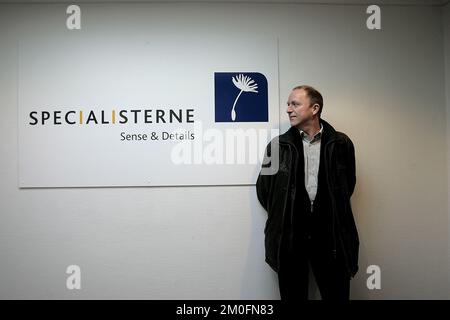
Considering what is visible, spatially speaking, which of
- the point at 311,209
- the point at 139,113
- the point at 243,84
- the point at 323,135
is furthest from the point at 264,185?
the point at 139,113

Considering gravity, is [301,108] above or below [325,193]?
above

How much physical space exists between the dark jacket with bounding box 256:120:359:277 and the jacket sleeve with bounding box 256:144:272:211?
8 centimetres

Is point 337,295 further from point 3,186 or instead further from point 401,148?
point 3,186

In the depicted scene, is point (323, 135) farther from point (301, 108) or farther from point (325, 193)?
point (325, 193)

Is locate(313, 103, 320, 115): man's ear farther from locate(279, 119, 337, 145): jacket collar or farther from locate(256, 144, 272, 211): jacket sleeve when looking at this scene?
locate(256, 144, 272, 211): jacket sleeve

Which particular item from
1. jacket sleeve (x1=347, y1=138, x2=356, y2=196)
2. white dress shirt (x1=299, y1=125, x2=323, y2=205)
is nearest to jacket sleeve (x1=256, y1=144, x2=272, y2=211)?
white dress shirt (x1=299, y1=125, x2=323, y2=205)

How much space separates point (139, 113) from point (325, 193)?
4.62 ft

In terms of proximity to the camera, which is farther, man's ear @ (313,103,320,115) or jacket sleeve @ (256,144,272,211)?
jacket sleeve @ (256,144,272,211)

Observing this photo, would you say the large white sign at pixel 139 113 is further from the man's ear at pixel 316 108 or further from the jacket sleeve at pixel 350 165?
the jacket sleeve at pixel 350 165

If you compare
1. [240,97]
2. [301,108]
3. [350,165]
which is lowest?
[350,165]

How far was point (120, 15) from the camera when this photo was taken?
7.60 feet

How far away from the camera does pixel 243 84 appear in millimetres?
2279

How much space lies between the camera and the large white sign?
7.43ft

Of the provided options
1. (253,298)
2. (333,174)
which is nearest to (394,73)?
(333,174)
